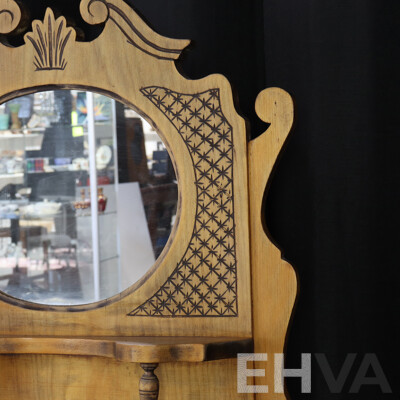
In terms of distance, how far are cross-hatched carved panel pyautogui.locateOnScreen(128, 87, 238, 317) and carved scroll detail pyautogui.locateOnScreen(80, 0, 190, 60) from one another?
0.07 meters

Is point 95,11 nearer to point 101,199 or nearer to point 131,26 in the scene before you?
point 131,26

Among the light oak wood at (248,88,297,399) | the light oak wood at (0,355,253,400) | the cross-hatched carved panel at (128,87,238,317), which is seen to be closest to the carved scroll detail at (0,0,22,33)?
the cross-hatched carved panel at (128,87,238,317)

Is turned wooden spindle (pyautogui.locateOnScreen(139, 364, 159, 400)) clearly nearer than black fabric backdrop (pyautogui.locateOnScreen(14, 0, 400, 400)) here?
Yes

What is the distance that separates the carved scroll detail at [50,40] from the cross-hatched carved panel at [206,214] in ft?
0.61

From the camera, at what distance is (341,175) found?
139 cm

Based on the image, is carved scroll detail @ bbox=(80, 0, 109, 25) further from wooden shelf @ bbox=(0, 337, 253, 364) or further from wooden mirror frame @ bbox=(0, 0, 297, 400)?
wooden shelf @ bbox=(0, 337, 253, 364)

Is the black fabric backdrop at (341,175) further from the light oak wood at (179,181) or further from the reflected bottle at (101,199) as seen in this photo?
the reflected bottle at (101,199)

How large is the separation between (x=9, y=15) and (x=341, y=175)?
71 cm

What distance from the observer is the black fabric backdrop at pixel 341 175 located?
53.9 inches

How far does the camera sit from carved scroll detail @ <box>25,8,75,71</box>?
1298 mm

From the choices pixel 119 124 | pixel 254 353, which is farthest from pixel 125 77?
pixel 254 353

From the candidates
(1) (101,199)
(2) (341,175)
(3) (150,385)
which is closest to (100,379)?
(3) (150,385)

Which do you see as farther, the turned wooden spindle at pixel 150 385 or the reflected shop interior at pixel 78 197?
the reflected shop interior at pixel 78 197

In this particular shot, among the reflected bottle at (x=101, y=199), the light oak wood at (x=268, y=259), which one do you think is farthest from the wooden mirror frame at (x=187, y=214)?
the reflected bottle at (x=101, y=199)
